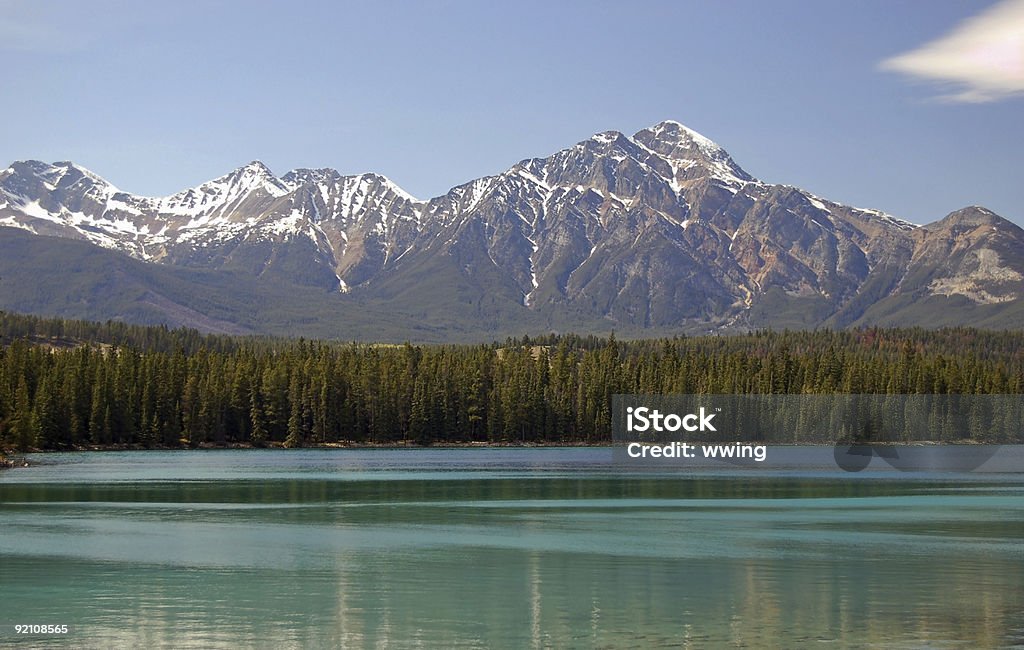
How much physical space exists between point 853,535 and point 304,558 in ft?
95.0

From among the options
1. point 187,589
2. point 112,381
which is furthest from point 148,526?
point 112,381

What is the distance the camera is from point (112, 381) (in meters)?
172

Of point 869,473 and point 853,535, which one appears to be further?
point 869,473

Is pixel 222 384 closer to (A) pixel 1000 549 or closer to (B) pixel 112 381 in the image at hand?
(B) pixel 112 381

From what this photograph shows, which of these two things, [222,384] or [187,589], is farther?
[222,384]

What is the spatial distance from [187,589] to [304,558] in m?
9.62

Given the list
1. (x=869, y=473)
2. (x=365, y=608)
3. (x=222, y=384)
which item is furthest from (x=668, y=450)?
(x=365, y=608)

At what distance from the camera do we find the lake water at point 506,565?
132ft

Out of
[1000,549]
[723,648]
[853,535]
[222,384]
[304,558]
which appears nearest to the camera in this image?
[723,648]

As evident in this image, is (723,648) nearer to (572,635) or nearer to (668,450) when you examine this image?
(572,635)

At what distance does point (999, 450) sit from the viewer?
7461 inches

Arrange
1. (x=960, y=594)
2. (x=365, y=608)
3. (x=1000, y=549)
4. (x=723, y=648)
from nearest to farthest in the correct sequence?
1. (x=723, y=648)
2. (x=365, y=608)
3. (x=960, y=594)
4. (x=1000, y=549)

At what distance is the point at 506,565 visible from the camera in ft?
182

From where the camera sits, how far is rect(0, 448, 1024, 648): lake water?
40.3 meters
